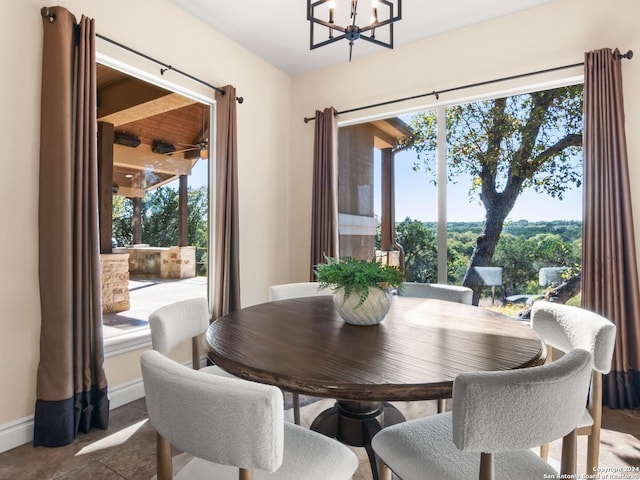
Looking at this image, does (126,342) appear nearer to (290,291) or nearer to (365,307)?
(290,291)

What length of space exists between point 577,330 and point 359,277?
2.99ft

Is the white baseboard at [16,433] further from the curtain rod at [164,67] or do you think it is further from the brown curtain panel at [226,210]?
the curtain rod at [164,67]

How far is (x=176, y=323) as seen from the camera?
5.48 ft

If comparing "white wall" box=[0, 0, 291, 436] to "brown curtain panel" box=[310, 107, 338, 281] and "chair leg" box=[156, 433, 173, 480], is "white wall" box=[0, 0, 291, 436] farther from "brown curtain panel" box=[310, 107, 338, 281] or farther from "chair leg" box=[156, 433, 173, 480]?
"chair leg" box=[156, 433, 173, 480]

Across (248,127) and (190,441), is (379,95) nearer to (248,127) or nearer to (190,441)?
(248,127)

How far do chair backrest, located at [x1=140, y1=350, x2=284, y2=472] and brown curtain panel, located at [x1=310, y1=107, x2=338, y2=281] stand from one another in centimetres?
280

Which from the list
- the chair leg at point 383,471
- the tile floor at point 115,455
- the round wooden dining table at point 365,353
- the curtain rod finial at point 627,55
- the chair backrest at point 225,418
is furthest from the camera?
the curtain rod finial at point 627,55

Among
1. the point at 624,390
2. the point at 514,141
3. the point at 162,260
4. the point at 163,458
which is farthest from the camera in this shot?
the point at 514,141

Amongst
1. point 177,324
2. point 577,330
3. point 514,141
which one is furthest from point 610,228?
point 177,324

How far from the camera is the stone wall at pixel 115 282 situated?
264 cm

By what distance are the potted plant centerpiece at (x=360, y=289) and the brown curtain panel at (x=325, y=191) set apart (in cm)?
203

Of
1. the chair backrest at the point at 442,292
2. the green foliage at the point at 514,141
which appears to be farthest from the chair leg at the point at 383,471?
the green foliage at the point at 514,141

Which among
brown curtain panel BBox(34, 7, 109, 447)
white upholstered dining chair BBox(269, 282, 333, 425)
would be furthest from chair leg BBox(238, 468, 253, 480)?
brown curtain panel BBox(34, 7, 109, 447)

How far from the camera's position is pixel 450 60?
10.7 feet
